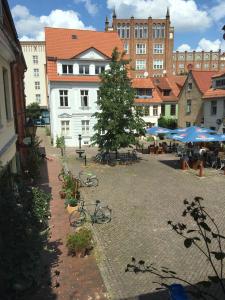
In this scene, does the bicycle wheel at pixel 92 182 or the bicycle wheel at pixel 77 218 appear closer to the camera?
the bicycle wheel at pixel 77 218

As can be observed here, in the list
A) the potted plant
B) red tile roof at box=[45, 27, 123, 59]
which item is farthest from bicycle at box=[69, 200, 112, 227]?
red tile roof at box=[45, 27, 123, 59]

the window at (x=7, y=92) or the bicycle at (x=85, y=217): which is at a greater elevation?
the window at (x=7, y=92)

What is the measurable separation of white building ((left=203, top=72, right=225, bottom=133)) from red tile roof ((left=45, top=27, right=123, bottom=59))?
11.8 m

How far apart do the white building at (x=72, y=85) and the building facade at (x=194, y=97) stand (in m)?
11.3

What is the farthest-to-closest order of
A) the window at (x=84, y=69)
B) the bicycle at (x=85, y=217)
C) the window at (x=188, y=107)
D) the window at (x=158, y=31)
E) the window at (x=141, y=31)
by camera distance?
1. the window at (x=158, y=31)
2. the window at (x=141, y=31)
3. the window at (x=188, y=107)
4. the window at (x=84, y=69)
5. the bicycle at (x=85, y=217)

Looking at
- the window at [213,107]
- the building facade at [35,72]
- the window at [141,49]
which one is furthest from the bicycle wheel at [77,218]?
the window at [141,49]

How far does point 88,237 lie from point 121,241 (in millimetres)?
1393

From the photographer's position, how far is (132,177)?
62.0 ft

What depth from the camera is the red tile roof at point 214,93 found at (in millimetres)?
30138

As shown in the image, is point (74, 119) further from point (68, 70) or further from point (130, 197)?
point (130, 197)

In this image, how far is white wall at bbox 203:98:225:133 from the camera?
3038cm

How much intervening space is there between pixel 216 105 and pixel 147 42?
4456 centimetres

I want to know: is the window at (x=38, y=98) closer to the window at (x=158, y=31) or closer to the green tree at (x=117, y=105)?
the window at (x=158, y=31)

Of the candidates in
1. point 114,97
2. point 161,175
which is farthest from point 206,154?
point 114,97
